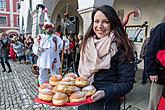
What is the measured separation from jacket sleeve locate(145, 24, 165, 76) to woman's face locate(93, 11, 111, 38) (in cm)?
128

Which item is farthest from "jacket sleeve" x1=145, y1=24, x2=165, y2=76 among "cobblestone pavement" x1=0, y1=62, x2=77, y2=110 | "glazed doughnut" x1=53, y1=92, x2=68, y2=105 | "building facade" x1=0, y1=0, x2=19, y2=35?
"building facade" x1=0, y1=0, x2=19, y2=35

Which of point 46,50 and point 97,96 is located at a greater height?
point 46,50

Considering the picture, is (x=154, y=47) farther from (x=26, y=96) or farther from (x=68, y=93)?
(x=26, y=96)

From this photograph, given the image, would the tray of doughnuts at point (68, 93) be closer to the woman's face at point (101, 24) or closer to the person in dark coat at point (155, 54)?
the woman's face at point (101, 24)

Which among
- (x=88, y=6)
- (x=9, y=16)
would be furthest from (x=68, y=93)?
(x=9, y=16)

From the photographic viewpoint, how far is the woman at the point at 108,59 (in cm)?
143

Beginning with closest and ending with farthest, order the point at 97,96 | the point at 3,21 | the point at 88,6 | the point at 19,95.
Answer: the point at 97,96 → the point at 88,6 → the point at 19,95 → the point at 3,21

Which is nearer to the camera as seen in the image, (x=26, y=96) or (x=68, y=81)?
(x=68, y=81)

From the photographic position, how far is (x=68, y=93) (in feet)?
4.83

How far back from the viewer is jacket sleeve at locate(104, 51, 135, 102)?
1421 millimetres

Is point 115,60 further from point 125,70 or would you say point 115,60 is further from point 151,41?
point 151,41

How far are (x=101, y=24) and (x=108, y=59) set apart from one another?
0.90 feet

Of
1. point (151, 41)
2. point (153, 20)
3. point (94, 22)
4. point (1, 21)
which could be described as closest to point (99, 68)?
point (94, 22)

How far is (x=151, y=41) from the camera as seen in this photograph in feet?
8.50
